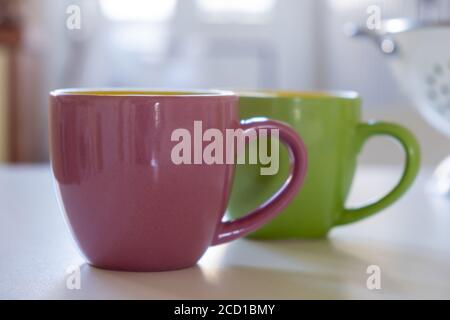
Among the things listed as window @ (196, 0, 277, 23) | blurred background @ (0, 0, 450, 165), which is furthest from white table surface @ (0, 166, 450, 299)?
window @ (196, 0, 277, 23)

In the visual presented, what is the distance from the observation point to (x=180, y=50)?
2.58 meters

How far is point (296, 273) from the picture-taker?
0.50 m

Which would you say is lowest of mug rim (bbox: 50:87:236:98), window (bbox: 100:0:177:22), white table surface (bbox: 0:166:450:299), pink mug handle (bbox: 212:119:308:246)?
white table surface (bbox: 0:166:450:299)

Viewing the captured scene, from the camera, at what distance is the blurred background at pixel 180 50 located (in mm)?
2447

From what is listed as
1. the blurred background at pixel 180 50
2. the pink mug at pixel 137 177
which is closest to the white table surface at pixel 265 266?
the pink mug at pixel 137 177

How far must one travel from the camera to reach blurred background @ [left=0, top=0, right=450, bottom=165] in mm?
2447

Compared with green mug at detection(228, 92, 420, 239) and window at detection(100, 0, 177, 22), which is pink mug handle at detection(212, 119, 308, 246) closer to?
green mug at detection(228, 92, 420, 239)

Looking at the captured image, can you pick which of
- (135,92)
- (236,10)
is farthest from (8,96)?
(135,92)

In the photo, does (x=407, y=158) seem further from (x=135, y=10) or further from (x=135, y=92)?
(x=135, y=10)

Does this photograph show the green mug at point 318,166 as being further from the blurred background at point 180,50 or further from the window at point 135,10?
the window at point 135,10

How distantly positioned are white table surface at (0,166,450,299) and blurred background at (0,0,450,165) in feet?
5.92

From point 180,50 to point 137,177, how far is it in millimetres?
2146
